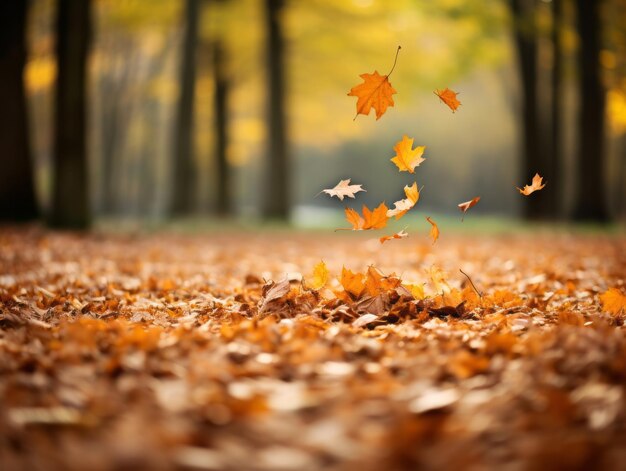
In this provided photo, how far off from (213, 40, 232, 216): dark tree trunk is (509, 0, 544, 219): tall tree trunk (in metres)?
8.20

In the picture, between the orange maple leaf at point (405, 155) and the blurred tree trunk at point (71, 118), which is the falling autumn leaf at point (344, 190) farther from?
the blurred tree trunk at point (71, 118)

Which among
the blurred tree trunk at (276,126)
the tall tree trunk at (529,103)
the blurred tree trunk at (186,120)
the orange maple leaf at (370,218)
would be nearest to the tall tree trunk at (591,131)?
the tall tree trunk at (529,103)

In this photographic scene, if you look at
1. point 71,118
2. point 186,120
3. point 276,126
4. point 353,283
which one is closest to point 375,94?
point 353,283

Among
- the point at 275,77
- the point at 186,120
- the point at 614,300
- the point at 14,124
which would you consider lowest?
the point at 614,300

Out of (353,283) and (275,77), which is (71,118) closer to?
(275,77)

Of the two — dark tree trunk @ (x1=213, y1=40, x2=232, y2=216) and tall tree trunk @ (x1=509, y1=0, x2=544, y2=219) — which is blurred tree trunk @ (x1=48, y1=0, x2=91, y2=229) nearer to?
dark tree trunk @ (x1=213, y1=40, x2=232, y2=216)

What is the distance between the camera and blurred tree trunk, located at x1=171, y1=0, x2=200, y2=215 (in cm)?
1445

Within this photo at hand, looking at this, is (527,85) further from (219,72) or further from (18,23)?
(18,23)

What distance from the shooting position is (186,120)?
14.6 meters

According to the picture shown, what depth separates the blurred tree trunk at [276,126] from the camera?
1495cm

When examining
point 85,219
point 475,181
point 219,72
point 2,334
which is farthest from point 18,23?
point 475,181

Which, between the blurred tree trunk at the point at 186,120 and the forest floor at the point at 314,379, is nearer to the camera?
the forest floor at the point at 314,379

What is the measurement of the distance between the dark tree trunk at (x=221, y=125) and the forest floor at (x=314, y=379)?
13724 millimetres

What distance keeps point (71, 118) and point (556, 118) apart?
11524 millimetres
